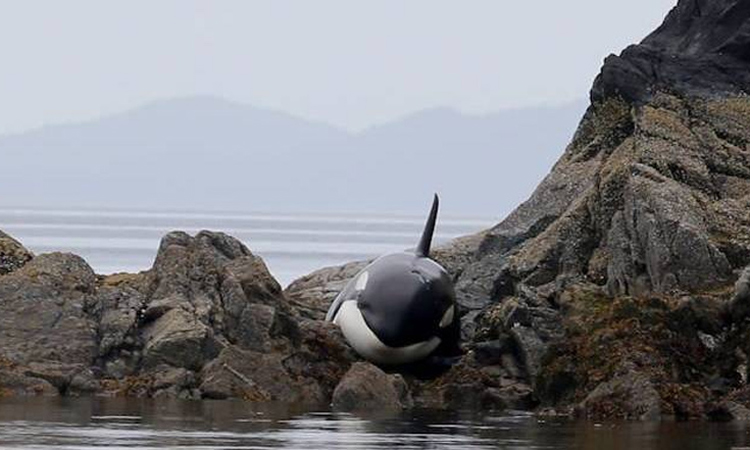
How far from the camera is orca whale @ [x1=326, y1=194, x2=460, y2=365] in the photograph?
34.0 m

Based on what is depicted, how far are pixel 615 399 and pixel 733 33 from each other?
14313 mm

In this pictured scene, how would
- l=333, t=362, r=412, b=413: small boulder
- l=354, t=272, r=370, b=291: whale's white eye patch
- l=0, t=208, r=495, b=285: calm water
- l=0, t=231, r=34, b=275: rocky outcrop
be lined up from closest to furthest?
l=333, t=362, r=412, b=413: small boulder < l=354, t=272, r=370, b=291: whale's white eye patch < l=0, t=231, r=34, b=275: rocky outcrop < l=0, t=208, r=495, b=285: calm water

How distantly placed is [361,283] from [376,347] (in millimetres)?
1511

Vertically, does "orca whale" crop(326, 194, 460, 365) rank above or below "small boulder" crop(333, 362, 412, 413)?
above

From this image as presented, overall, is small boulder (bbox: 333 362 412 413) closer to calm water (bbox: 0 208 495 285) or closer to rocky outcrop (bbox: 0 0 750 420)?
rocky outcrop (bbox: 0 0 750 420)

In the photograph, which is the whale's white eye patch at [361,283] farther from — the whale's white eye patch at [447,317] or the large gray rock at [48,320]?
the large gray rock at [48,320]

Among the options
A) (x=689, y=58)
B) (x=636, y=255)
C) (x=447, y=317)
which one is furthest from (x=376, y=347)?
(x=689, y=58)

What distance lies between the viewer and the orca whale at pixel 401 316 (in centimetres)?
3403

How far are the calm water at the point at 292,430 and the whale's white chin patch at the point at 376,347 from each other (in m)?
3.73

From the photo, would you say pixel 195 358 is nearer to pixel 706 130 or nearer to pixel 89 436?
pixel 89 436

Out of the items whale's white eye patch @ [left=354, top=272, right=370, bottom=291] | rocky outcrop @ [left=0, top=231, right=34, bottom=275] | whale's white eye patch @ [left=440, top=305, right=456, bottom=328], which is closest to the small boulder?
whale's white eye patch @ [left=440, top=305, right=456, bottom=328]

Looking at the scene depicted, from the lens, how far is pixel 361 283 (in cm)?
3519

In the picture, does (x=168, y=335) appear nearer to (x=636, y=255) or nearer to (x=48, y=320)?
(x=48, y=320)

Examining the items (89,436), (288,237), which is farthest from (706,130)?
(288,237)
